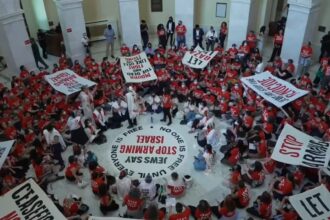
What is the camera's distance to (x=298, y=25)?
1459cm

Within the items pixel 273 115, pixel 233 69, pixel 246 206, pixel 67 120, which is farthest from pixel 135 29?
pixel 246 206

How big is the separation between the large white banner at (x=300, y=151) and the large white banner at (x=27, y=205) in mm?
5541

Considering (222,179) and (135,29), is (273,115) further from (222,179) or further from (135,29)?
(135,29)

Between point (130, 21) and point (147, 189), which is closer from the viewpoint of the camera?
point (147, 189)

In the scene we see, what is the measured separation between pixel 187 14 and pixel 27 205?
522 inches

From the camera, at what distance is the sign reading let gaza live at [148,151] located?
1061cm

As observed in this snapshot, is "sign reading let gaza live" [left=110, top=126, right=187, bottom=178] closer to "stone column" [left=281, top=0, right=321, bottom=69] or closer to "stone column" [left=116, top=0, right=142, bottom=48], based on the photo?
"stone column" [left=281, top=0, right=321, bottom=69]

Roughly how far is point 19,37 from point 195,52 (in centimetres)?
781

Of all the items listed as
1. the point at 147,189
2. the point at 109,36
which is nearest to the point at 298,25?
the point at 109,36

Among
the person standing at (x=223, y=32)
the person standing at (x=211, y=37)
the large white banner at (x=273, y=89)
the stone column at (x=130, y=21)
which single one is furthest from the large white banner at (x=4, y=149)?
the person standing at (x=223, y=32)

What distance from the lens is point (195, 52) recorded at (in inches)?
574

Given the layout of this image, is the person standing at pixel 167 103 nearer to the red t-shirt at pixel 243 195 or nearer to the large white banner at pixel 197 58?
the large white banner at pixel 197 58

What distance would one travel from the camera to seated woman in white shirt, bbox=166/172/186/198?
29.8 ft

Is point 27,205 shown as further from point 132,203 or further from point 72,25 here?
point 72,25
